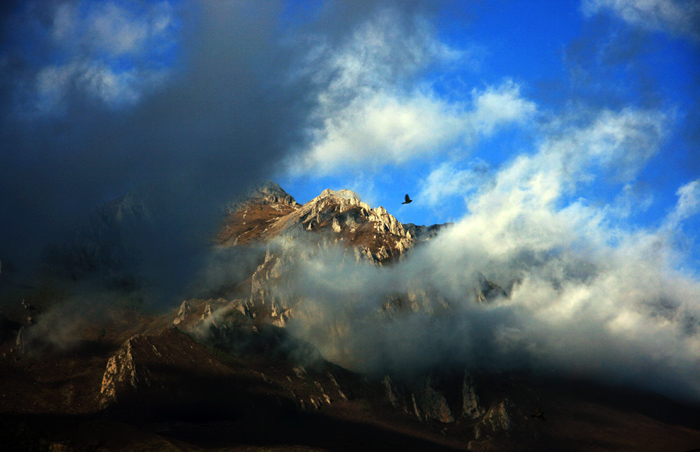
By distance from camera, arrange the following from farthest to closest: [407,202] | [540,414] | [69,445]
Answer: [69,445], [407,202], [540,414]

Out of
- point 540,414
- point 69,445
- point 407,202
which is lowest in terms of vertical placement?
point 69,445

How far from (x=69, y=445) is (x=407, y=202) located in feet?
554

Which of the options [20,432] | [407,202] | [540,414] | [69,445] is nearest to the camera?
[540,414]

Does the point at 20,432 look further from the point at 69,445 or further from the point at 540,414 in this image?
the point at 540,414

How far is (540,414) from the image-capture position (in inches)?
3659

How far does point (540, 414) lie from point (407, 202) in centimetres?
4258

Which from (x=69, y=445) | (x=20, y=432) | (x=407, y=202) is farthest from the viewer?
(x=69, y=445)

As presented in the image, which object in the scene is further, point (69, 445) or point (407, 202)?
point (69, 445)

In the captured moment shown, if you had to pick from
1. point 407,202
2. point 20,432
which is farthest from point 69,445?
point 407,202

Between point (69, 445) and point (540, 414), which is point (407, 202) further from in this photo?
point (69, 445)

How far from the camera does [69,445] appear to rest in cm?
19912

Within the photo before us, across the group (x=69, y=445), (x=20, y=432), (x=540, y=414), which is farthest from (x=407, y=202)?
(x=69, y=445)

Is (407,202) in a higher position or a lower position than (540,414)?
higher

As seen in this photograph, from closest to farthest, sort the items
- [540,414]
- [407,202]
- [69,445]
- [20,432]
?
[540,414], [407,202], [20,432], [69,445]
